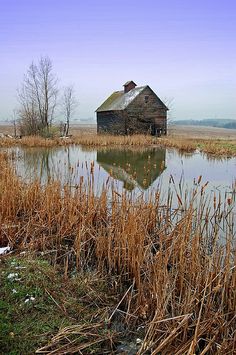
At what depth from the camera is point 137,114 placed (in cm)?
2728

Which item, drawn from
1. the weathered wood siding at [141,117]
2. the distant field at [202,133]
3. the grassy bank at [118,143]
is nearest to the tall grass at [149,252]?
the grassy bank at [118,143]

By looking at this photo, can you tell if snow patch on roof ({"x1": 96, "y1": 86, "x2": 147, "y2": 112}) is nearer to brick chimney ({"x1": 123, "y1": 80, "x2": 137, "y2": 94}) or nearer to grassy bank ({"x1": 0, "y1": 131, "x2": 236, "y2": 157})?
brick chimney ({"x1": 123, "y1": 80, "x2": 137, "y2": 94})

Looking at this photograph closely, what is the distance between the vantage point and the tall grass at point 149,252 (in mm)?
2250

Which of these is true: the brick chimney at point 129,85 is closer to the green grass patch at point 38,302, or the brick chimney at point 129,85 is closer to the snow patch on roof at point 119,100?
the snow patch on roof at point 119,100

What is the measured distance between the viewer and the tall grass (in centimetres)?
225

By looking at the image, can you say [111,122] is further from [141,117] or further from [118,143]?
[118,143]

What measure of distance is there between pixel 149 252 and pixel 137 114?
25.0 m

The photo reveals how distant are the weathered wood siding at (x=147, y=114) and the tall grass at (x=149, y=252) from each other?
22351mm

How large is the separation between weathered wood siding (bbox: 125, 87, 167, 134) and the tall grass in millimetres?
22351

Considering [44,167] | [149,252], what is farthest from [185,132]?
[149,252]

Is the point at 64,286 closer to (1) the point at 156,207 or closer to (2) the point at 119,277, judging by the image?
(2) the point at 119,277

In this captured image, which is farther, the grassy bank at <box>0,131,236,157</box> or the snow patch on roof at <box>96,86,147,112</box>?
the snow patch on roof at <box>96,86,147,112</box>

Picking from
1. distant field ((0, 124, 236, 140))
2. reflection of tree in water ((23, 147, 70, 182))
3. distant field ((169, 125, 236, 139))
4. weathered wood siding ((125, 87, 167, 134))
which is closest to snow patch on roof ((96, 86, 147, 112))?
weathered wood siding ((125, 87, 167, 134))

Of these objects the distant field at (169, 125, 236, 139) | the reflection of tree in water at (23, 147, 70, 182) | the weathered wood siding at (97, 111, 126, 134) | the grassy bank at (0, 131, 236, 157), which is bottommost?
the reflection of tree in water at (23, 147, 70, 182)
